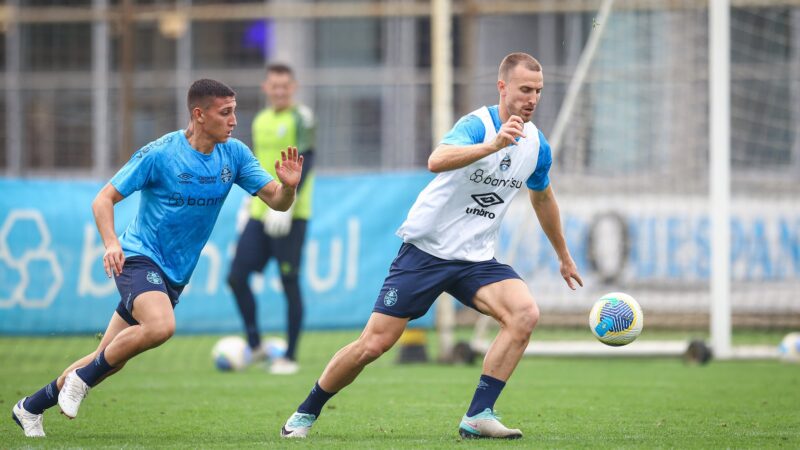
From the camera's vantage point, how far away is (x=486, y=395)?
21.9 feet

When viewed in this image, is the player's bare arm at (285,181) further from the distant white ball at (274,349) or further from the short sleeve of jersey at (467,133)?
the distant white ball at (274,349)

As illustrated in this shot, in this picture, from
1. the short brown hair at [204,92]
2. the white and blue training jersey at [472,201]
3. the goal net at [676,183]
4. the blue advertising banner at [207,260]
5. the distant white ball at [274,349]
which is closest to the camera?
the white and blue training jersey at [472,201]

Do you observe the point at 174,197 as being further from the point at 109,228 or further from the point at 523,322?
the point at 523,322

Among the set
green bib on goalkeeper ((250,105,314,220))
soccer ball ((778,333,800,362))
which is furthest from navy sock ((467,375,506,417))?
soccer ball ((778,333,800,362))

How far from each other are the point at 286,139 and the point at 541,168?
472cm

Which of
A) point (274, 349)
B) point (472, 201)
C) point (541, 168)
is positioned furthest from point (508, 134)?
point (274, 349)

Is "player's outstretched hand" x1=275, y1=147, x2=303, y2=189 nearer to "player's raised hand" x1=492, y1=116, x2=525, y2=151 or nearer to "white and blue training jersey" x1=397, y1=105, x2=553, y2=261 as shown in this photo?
"white and blue training jersey" x1=397, y1=105, x2=553, y2=261

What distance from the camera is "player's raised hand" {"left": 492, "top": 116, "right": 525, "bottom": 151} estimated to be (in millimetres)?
6227

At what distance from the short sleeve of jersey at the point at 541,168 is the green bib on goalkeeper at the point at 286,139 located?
→ 448 cm

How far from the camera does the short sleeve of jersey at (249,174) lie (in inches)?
284

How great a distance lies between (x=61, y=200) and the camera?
Result: 12.8m

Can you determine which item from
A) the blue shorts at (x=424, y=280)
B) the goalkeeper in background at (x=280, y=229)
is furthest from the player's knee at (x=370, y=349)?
the goalkeeper in background at (x=280, y=229)

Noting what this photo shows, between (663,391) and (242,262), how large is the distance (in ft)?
13.1

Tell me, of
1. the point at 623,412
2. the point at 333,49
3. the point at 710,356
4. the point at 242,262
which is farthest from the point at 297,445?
the point at 333,49
